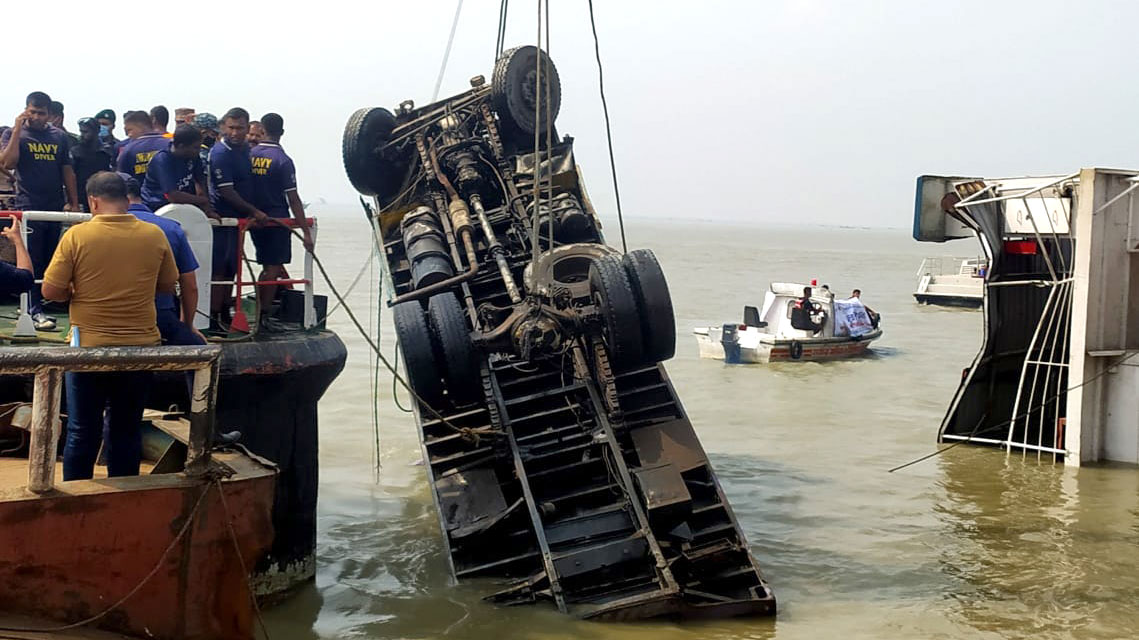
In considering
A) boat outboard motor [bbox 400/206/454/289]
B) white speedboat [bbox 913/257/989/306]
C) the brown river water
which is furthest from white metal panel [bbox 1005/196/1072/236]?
white speedboat [bbox 913/257/989/306]

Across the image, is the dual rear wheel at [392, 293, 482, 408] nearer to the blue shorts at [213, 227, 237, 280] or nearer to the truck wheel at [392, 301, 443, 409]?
the truck wheel at [392, 301, 443, 409]

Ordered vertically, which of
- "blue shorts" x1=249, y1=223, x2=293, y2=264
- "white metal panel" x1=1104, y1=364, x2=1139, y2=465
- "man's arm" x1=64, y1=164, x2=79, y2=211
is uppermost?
"man's arm" x1=64, y1=164, x2=79, y2=211

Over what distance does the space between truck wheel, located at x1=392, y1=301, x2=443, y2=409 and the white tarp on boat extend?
16884 millimetres

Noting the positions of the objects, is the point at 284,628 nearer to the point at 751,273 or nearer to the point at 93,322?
the point at 93,322

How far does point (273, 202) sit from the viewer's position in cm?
936

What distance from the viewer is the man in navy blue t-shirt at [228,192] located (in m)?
8.59

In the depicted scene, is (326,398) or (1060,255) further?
(326,398)

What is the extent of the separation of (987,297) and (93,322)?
12.5 m

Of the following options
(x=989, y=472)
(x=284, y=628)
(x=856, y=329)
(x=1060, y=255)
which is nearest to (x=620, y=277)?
(x=284, y=628)

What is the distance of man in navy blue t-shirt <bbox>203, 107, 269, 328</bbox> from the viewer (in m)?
8.59

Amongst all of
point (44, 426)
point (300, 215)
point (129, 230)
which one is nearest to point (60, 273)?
point (129, 230)

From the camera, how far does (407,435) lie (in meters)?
16.1

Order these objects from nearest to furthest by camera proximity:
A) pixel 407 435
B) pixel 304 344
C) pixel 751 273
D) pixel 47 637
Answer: pixel 47 637
pixel 304 344
pixel 407 435
pixel 751 273

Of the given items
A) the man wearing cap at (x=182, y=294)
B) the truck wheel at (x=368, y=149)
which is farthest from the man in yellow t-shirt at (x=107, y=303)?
the truck wheel at (x=368, y=149)
